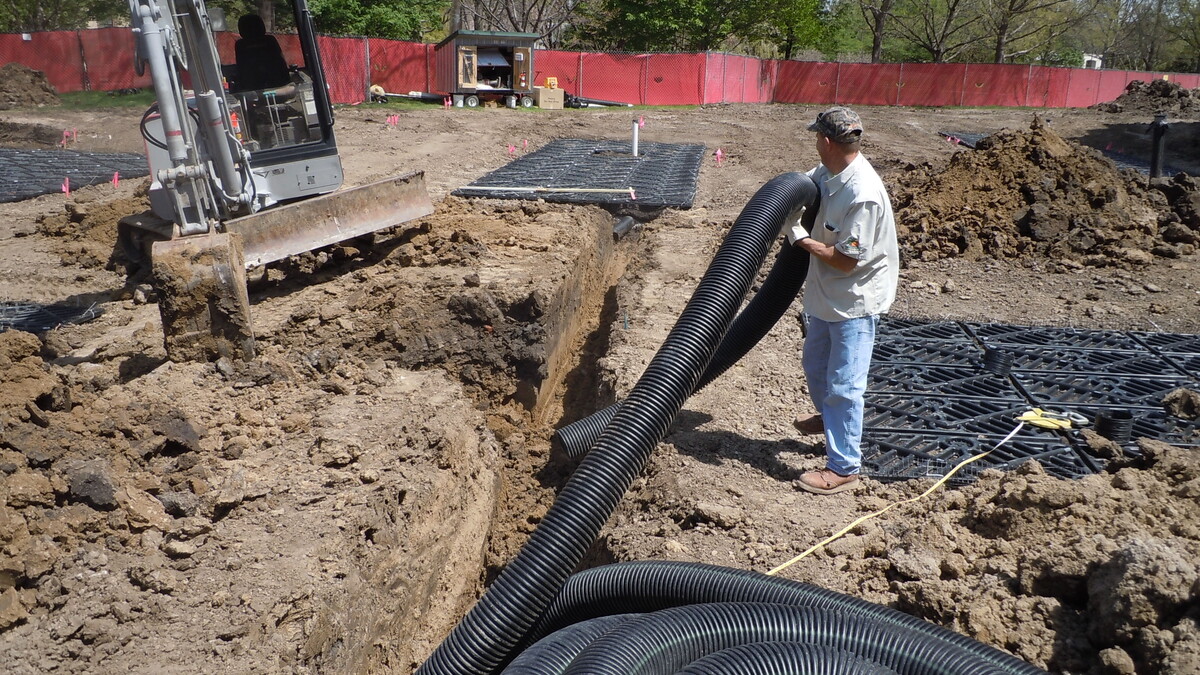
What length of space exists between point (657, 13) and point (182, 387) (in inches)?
1394

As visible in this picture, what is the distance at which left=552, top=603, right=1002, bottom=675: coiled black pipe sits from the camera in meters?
2.77

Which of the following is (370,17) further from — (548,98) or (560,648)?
(560,648)

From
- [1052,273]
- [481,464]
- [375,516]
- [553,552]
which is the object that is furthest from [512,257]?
[1052,273]

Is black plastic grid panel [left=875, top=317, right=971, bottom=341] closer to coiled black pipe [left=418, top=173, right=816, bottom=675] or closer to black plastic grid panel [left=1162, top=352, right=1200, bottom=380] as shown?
black plastic grid panel [left=1162, top=352, right=1200, bottom=380]

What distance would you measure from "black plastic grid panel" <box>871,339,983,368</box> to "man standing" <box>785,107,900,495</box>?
1945 millimetres

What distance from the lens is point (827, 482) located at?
4457 millimetres

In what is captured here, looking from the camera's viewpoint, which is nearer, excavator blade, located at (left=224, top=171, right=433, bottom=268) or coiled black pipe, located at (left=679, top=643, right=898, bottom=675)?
coiled black pipe, located at (left=679, top=643, right=898, bottom=675)

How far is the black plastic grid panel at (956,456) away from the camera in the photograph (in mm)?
4586

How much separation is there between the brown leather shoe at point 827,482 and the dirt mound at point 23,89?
2085 centimetres

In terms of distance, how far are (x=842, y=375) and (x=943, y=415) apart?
1.46m

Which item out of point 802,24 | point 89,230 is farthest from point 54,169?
point 802,24

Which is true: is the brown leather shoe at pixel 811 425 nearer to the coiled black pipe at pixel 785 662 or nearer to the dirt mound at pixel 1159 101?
the coiled black pipe at pixel 785 662

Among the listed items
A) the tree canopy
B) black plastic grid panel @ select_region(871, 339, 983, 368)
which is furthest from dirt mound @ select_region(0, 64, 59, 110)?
black plastic grid panel @ select_region(871, 339, 983, 368)

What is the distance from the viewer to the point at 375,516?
450 cm
